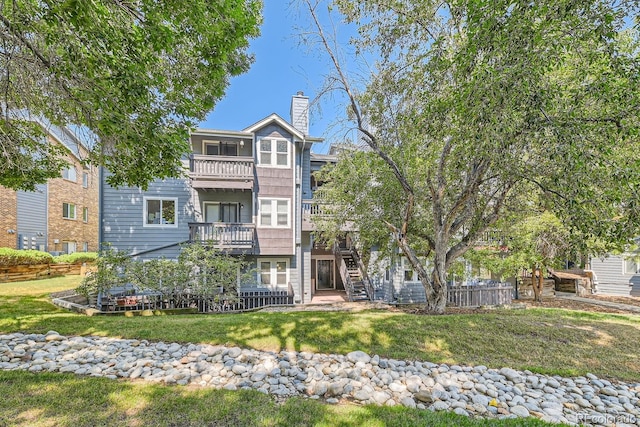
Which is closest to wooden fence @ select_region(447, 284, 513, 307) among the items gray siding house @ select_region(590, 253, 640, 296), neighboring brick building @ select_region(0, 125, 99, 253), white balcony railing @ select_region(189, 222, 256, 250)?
gray siding house @ select_region(590, 253, 640, 296)

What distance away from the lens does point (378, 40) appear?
24.7 ft

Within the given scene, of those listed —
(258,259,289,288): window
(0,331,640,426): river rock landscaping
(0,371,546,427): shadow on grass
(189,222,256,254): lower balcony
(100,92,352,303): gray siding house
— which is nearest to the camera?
(0,371,546,427): shadow on grass

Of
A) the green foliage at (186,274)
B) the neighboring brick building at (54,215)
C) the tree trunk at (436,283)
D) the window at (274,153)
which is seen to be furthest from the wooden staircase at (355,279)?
the neighboring brick building at (54,215)

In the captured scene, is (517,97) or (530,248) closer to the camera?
(517,97)

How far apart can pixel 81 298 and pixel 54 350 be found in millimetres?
7878

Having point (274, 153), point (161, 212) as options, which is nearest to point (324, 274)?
point (274, 153)

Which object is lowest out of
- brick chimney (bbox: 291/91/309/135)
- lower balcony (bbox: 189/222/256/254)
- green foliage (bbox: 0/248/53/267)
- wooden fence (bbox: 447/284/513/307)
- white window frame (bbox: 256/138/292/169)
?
wooden fence (bbox: 447/284/513/307)

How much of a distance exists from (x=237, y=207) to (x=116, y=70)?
10.2 meters

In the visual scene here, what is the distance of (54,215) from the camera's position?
786 inches

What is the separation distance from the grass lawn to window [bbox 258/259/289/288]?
6867 millimetres

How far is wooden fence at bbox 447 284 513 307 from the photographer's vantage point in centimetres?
1221

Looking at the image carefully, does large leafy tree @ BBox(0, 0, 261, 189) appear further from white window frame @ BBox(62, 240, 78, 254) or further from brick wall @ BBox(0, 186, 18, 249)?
white window frame @ BBox(62, 240, 78, 254)

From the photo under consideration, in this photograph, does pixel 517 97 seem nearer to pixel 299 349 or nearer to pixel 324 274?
pixel 299 349

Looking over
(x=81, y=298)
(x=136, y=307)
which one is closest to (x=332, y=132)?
(x=136, y=307)
